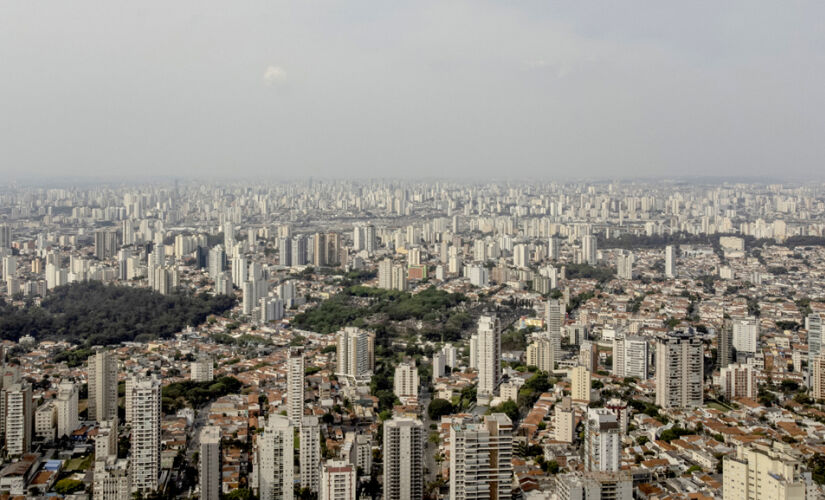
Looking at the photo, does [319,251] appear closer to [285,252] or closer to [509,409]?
[285,252]

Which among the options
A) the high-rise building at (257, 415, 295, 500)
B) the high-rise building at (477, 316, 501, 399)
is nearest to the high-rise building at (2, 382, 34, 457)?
the high-rise building at (257, 415, 295, 500)

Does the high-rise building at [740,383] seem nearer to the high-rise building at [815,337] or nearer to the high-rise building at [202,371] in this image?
the high-rise building at [815,337]

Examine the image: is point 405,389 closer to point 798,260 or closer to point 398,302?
point 398,302

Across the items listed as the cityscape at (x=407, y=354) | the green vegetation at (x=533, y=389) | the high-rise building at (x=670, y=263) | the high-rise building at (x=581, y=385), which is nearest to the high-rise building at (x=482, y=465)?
the cityscape at (x=407, y=354)

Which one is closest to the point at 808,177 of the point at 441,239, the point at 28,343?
the point at 441,239

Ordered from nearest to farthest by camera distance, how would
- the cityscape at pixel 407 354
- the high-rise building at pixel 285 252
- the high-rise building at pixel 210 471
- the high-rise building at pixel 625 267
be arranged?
the high-rise building at pixel 210 471 → the cityscape at pixel 407 354 → the high-rise building at pixel 625 267 → the high-rise building at pixel 285 252

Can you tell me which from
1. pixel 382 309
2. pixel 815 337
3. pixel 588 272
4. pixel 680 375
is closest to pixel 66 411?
pixel 680 375
